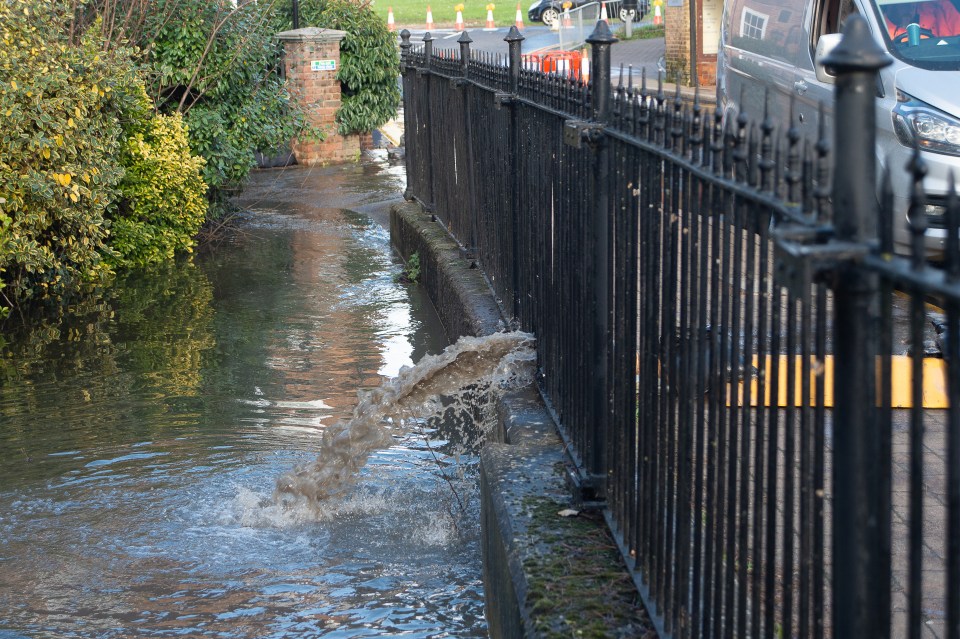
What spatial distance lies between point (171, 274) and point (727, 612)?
8.61 metres

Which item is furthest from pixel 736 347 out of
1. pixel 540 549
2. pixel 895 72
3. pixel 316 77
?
pixel 316 77

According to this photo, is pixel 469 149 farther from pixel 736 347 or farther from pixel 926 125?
pixel 736 347

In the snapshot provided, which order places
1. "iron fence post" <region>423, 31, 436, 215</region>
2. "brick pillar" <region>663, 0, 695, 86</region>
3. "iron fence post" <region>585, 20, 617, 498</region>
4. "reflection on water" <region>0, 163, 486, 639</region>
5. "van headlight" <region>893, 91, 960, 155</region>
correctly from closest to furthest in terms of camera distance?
1. "iron fence post" <region>585, 20, 617, 498</region>
2. "reflection on water" <region>0, 163, 486, 639</region>
3. "van headlight" <region>893, 91, 960, 155</region>
4. "iron fence post" <region>423, 31, 436, 215</region>
5. "brick pillar" <region>663, 0, 695, 86</region>

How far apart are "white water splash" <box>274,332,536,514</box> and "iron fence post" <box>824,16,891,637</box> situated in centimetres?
367

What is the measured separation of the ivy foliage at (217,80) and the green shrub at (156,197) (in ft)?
2.56

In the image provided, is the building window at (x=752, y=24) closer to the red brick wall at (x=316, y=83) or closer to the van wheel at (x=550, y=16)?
the red brick wall at (x=316, y=83)

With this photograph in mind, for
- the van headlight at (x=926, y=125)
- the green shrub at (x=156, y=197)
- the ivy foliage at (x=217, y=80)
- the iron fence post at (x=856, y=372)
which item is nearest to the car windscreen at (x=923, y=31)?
the van headlight at (x=926, y=125)

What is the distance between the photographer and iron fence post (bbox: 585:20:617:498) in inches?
150

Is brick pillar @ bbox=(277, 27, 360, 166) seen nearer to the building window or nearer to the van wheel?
the building window

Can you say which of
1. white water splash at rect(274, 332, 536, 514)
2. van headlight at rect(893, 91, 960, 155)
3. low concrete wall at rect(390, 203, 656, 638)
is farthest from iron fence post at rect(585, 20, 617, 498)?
van headlight at rect(893, 91, 960, 155)

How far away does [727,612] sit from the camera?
2.55m

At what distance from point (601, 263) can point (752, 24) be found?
624 cm

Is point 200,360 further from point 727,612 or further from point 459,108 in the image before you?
point 727,612

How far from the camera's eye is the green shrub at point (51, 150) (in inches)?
334
